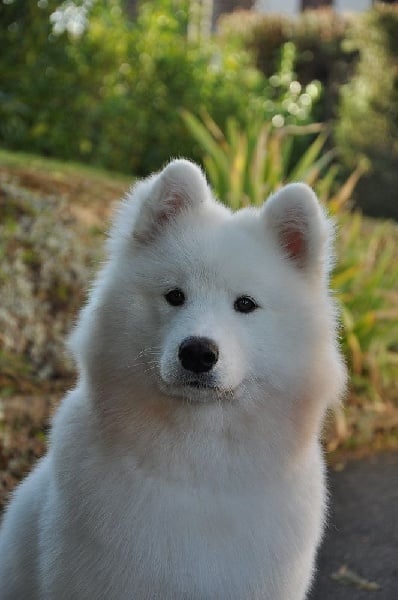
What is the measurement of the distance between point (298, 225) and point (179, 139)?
8.75 meters

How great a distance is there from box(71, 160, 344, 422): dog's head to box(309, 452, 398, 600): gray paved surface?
1960 millimetres

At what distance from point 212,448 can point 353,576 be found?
7.09 feet

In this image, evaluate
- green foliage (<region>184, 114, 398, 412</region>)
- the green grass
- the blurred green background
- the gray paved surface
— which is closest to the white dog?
the gray paved surface

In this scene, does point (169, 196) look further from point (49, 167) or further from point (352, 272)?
point (49, 167)

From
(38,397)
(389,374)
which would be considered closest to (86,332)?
(38,397)

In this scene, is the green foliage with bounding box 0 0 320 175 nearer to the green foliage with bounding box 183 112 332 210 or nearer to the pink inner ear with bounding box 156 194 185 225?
the green foliage with bounding box 183 112 332 210

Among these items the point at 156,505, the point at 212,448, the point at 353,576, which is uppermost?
the point at 212,448

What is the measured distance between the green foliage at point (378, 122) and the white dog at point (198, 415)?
1136cm

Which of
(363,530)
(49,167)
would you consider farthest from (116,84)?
(363,530)

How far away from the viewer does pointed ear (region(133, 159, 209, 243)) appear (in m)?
2.75

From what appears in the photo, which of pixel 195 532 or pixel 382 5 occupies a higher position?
pixel 382 5

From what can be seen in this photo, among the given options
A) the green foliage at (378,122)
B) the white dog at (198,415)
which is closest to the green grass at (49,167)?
the white dog at (198,415)

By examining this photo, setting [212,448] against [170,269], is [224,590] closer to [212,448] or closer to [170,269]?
[212,448]

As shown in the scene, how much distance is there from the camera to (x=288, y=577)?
267cm
